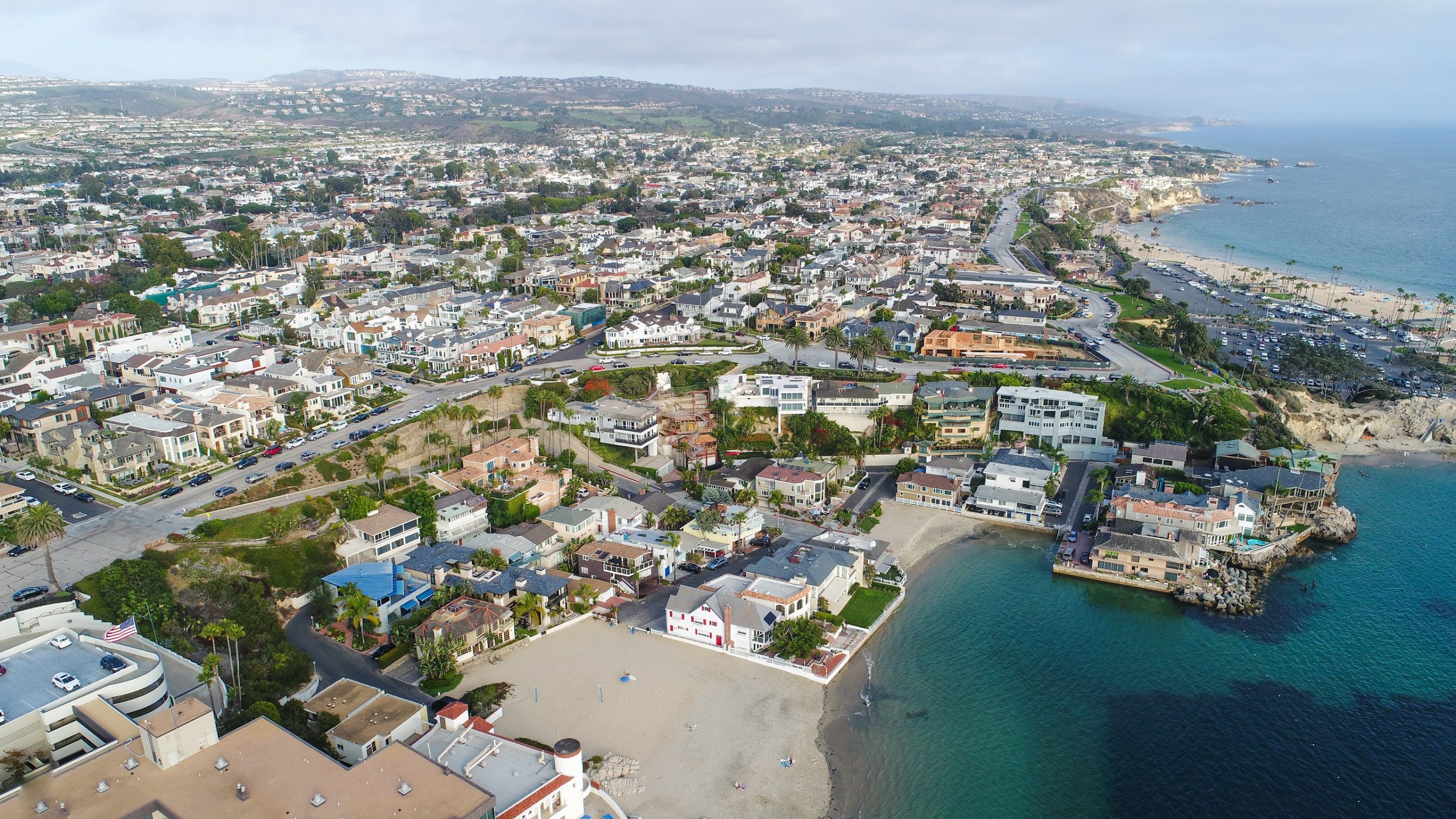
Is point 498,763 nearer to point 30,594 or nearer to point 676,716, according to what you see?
point 676,716

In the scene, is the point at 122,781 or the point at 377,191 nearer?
the point at 122,781

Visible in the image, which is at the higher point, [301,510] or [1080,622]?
[301,510]

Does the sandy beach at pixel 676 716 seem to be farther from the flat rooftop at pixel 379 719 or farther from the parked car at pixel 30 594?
the parked car at pixel 30 594

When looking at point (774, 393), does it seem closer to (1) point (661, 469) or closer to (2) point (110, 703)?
(1) point (661, 469)

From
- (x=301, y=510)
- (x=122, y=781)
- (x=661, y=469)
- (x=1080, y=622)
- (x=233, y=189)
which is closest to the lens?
(x=122, y=781)

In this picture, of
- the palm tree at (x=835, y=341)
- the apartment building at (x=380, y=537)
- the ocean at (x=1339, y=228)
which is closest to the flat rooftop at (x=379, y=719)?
the apartment building at (x=380, y=537)

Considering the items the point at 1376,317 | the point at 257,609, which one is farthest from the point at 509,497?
the point at 1376,317

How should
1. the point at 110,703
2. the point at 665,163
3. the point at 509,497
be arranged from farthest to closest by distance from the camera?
the point at 665,163, the point at 509,497, the point at 110,703

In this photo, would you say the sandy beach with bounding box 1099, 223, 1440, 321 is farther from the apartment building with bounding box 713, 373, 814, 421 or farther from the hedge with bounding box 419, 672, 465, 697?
the hedge with bounding box 419, 672, 465, 697
